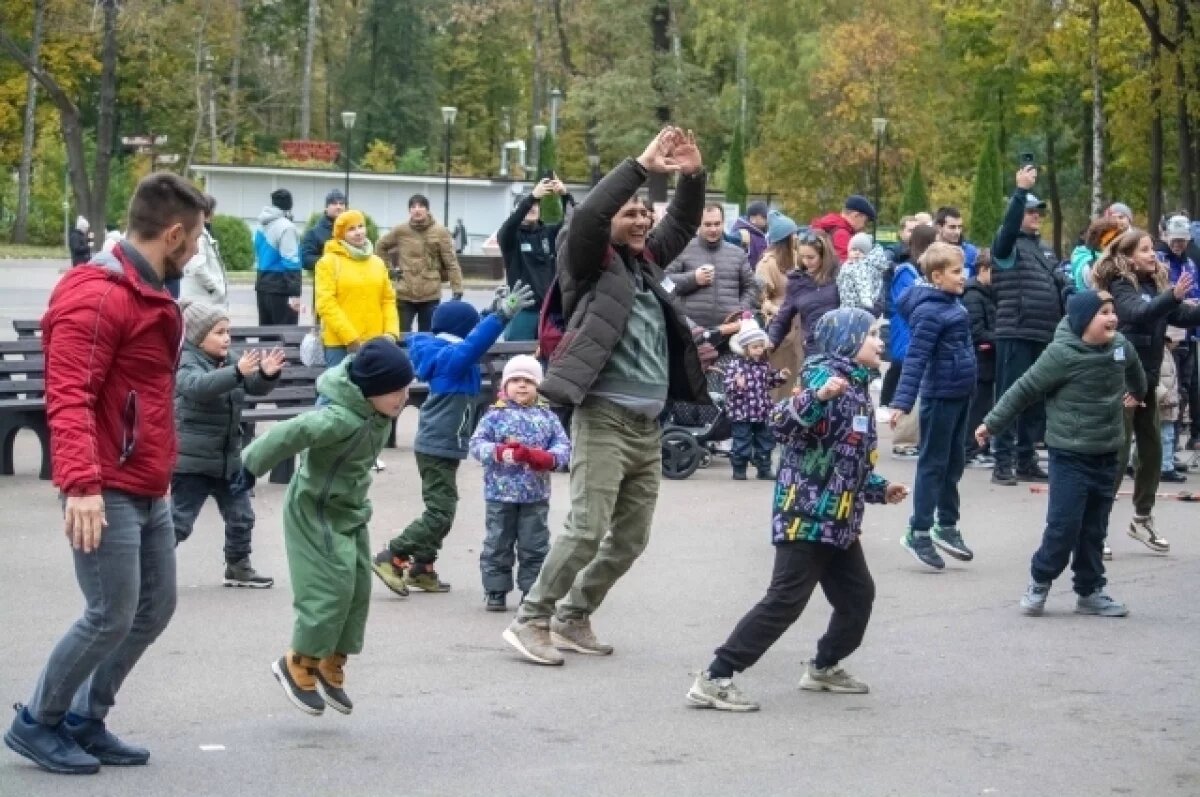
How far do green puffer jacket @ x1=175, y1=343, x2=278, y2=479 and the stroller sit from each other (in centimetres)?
543

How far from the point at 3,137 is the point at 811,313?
66.5 m

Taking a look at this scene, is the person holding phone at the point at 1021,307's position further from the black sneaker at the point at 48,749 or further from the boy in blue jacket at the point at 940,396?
the black sneaker at the point at 48,749

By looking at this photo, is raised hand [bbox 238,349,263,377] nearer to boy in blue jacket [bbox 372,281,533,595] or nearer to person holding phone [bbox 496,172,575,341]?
boy in blue jacket [bbox 372,281,533,595]

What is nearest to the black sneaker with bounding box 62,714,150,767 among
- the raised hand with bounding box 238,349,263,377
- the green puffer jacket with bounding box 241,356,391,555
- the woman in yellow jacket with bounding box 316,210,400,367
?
the green puffer jacket with bounding box 241,356,391,555

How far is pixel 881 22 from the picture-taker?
61.2 metres

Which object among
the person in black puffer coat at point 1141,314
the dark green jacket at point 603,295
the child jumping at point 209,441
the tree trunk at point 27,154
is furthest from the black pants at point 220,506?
the tree trunk at point 27,154

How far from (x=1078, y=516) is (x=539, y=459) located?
2.67 metres

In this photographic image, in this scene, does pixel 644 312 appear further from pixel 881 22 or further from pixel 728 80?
pixel 728 80

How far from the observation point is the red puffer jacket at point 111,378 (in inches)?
240

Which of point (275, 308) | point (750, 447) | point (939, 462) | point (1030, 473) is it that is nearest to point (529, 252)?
point (750, 447)

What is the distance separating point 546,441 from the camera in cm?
957

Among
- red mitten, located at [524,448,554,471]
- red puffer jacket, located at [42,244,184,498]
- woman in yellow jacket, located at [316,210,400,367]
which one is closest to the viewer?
red puffer jacket, located at [42,244,184,498]

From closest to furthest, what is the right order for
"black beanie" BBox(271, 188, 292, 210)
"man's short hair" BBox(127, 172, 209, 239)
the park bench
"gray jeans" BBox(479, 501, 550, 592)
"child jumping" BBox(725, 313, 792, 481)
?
"man's short hair" BBox(127, 172, 209, 239)
"gray jeans" BBox(479, 501, 550, 592)
the park bench
"child jumping" BBox(725, 313, 792, 481)
"black beanie" BBox(271, 188, 292, 210)

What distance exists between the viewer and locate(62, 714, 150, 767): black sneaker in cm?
662
